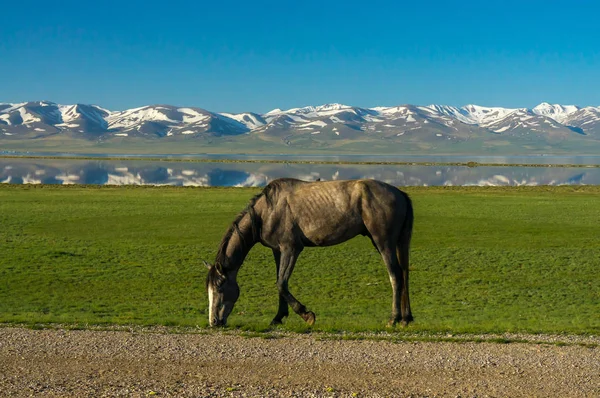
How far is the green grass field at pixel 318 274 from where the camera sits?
59.8 feet

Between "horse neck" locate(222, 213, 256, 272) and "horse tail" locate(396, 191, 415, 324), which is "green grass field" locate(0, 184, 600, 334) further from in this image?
"horse neck" locate(222, 213, 256, 272)

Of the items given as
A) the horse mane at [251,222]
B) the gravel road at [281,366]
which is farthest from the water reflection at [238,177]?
the gravel road at [281,366]

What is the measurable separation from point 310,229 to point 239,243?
1.64 m

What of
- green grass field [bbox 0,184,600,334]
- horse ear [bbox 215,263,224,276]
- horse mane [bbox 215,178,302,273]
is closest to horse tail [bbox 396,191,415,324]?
green grass field [bbox 0,184,600,334]

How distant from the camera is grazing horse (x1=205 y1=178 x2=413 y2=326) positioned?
14.5 m

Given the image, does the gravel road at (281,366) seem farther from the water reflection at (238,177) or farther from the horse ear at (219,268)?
the water reflection at (238,177)

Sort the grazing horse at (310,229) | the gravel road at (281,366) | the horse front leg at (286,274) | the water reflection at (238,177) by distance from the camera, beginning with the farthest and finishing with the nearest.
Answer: the water reflection at (238,177) < the grazing horse at (310,229) < the horse front leg at (286,274) < the gravel road at (281,366)

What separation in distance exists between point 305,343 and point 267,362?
1406 millimetres

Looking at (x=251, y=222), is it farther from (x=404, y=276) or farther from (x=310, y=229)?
(x=404, y=276)

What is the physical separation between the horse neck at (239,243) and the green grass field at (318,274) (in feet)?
4.66

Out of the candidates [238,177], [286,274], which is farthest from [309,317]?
[238,177]

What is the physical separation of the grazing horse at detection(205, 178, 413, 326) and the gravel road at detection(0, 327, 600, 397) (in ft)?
4.05

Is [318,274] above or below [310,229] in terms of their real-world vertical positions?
below

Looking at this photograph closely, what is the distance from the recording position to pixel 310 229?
14.6 meters
